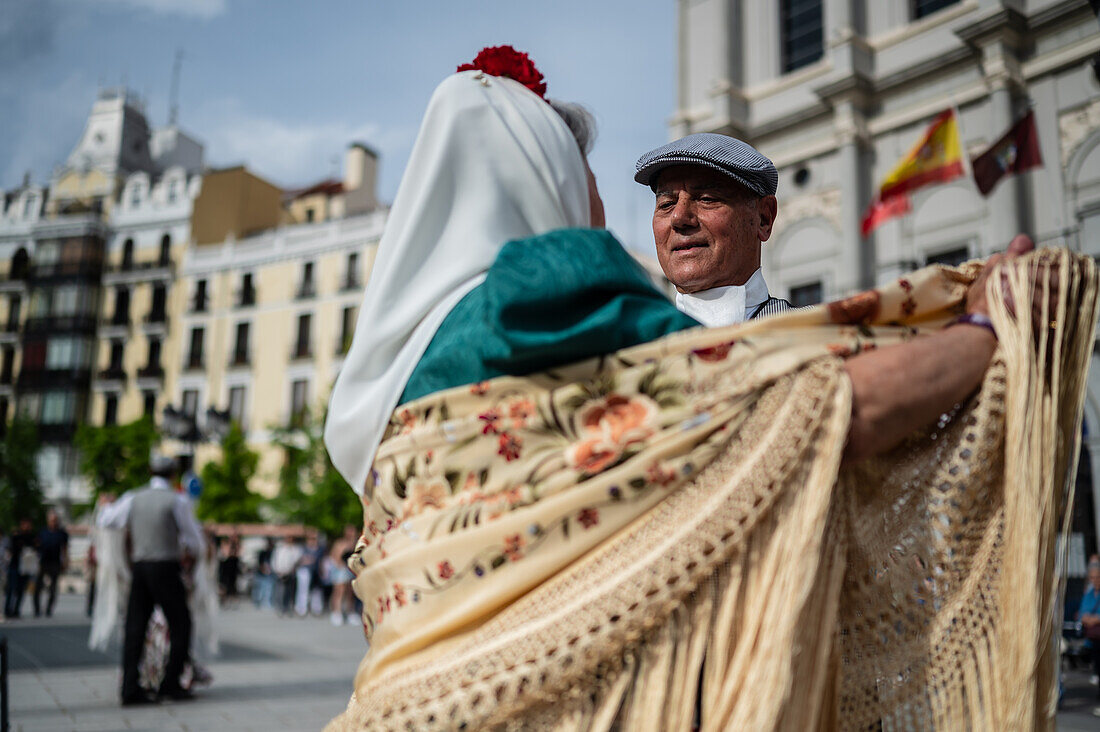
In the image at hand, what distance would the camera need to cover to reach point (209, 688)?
6965 millimetres

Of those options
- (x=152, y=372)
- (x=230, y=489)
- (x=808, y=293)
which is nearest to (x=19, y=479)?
(x=230, y=489)

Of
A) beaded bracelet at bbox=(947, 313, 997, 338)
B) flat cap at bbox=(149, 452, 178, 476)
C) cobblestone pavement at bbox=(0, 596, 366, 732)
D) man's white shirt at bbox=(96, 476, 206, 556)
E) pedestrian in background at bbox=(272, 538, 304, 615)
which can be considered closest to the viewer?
beaded bracelet at bbox=(947, 313, 997, 338)

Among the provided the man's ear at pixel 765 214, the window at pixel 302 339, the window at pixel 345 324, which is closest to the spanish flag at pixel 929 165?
the man's ear at pixel 765 214

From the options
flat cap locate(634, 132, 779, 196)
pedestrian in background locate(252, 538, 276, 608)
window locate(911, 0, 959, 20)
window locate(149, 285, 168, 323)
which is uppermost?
window locate(911, 0, 959, 20)

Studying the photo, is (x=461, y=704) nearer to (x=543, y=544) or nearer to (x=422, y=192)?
(x=543, y=544)

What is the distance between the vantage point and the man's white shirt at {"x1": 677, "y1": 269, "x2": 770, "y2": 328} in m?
1.98

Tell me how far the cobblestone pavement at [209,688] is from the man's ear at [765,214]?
14.5ft

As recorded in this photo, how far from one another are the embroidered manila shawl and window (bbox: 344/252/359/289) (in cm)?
3305

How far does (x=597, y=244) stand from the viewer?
121 cm

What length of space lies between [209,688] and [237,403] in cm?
3056

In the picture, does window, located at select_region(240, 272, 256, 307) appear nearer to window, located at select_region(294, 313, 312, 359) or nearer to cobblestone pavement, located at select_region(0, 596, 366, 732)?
window, located at select_region(294, 313, 312, 359)

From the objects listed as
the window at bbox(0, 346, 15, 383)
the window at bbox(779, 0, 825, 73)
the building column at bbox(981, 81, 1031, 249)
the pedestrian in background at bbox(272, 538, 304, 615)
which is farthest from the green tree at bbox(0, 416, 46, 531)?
the building column at bbox(981, 81, 1031, 249)

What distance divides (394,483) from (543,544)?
28 cm

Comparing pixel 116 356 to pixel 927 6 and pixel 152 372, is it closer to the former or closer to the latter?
pixel 152 372
